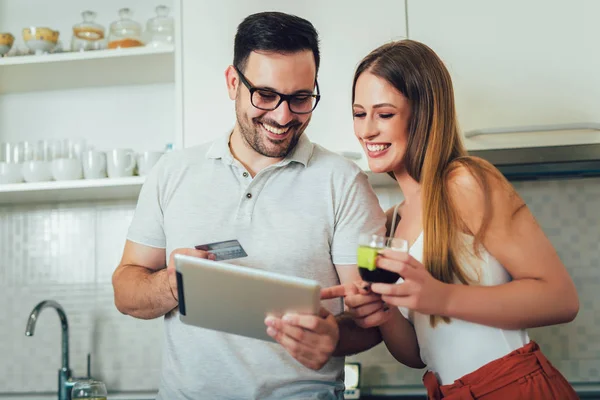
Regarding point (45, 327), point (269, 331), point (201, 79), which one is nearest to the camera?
point (269, 331)

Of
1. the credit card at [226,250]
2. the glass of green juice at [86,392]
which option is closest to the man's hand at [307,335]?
the credit card at [226,250]

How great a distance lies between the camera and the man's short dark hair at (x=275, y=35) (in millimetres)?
1653

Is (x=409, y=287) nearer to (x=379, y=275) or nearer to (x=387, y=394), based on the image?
(x=379, y=275)

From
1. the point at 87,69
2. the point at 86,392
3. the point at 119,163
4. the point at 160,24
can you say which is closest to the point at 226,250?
the point at 86,392

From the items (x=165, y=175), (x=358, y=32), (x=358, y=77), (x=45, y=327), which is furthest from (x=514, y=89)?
(x=45, y=327)

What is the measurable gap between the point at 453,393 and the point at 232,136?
0.81 m

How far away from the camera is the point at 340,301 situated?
1698mm

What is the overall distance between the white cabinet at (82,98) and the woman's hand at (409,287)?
1.39 metres

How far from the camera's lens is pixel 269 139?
5.47 ft

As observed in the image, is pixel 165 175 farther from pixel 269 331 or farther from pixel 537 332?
pixel 537 332

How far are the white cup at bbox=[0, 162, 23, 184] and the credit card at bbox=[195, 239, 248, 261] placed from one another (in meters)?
1.15

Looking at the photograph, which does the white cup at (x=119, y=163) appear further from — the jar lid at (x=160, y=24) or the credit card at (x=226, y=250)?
the credit card at (x=226, y=250)

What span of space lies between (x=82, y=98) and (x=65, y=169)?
0.49 meters

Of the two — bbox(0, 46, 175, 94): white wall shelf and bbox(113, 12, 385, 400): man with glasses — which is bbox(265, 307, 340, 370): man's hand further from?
bbox(0, 46, 175, 94): white wall shelf
